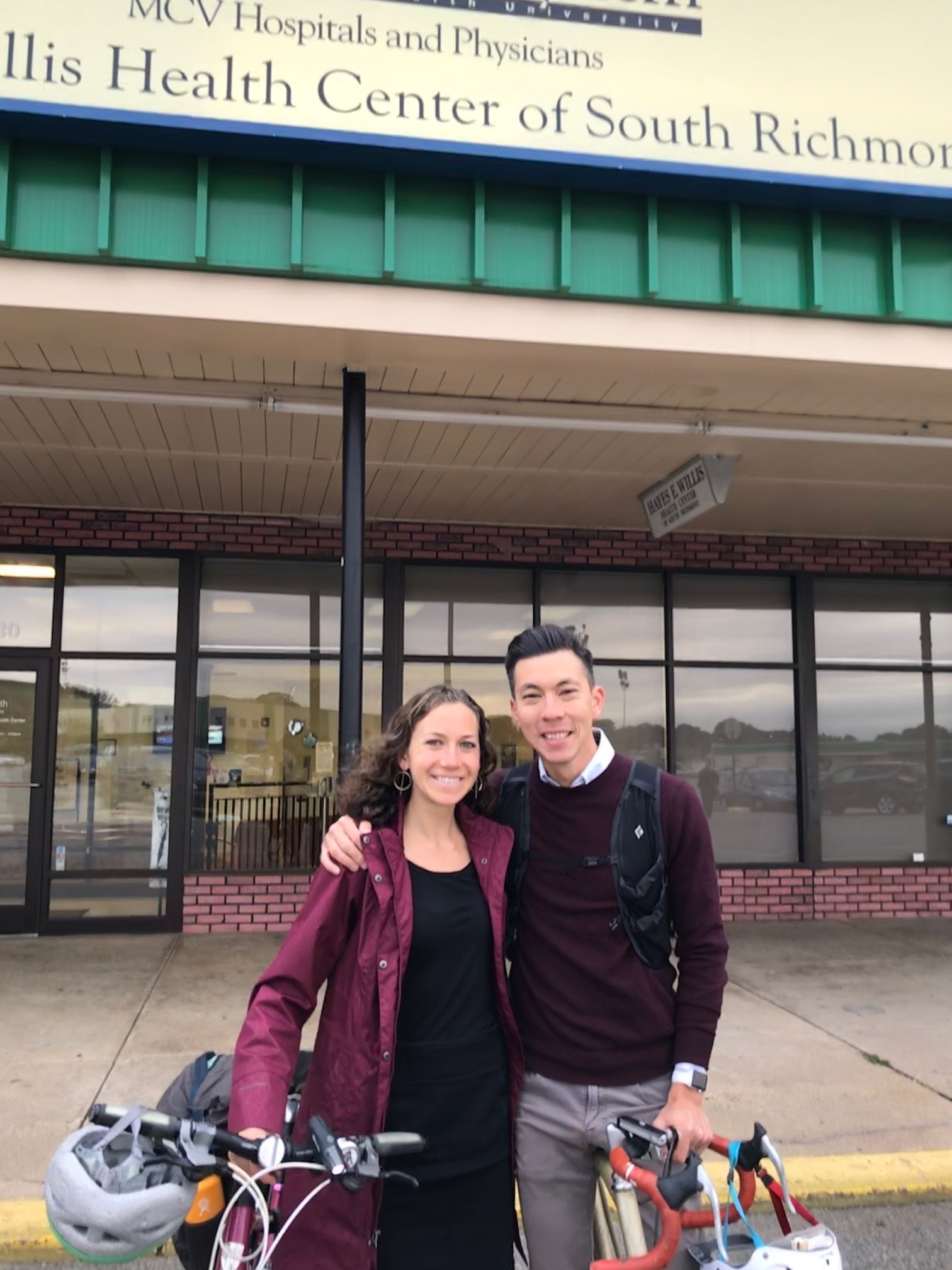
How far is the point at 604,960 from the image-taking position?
2.14 meters

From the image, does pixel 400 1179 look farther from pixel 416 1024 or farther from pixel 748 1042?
pixel 748 1042

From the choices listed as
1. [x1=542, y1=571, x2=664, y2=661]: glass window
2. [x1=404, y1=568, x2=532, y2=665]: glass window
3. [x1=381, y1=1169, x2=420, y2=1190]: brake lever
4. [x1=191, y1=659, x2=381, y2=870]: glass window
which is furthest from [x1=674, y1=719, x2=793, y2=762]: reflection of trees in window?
[x1=381, y1=1169, x2=420, y2=1190]: brake lever

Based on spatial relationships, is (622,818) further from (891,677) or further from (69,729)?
(891,677)

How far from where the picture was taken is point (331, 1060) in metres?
2.03

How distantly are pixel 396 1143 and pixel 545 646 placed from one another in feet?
3.47

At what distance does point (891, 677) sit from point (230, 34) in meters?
7.56

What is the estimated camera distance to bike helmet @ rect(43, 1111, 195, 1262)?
1479 mm

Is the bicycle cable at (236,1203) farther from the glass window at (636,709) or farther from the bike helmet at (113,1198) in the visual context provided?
the glass window at (636,709)

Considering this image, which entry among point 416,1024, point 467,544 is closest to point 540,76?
point 467,544

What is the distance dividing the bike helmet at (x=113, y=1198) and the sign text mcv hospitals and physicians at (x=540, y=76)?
13.8ft

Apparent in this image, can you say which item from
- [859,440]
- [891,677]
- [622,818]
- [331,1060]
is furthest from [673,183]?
[891,677]

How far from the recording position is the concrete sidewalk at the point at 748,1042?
3.92 meters

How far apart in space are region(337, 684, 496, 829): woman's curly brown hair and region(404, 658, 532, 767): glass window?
604cm

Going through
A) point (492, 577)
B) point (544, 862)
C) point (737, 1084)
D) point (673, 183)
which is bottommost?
point (737, 1084)
